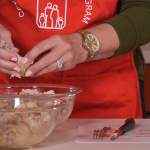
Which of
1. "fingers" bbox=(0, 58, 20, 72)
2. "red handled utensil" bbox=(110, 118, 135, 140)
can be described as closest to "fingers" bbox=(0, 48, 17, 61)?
"fingers" bbox=(0, 58, 20, 72)

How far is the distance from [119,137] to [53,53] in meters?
0.29

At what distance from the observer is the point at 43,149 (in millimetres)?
624

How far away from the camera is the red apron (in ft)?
3.47

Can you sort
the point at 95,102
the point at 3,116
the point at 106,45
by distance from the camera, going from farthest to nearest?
the point at 95,102
the point at 106,45
the point at 3,116

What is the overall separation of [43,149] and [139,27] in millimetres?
590

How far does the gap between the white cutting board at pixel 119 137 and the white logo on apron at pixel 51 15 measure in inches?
16.1

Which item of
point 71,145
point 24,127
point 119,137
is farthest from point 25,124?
point 119,137

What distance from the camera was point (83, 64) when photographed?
1103 mm

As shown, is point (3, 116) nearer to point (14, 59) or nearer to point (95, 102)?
point (14, 59)

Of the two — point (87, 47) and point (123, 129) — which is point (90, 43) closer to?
point (87, 47)

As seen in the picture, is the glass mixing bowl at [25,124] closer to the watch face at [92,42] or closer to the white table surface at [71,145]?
the white table surface at [71,145]

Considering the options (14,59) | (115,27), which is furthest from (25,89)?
(115,27)

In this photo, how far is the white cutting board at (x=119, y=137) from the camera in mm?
672

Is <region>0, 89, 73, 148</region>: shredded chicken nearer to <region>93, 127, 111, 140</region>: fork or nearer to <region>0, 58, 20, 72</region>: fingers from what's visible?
<region>93, 127, 111, 140</region>: fork
